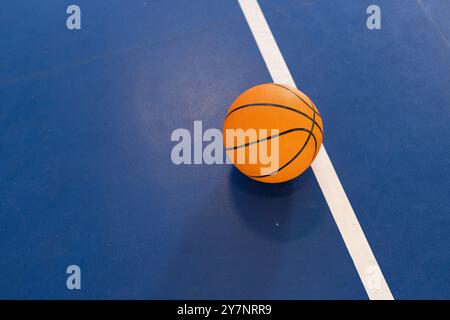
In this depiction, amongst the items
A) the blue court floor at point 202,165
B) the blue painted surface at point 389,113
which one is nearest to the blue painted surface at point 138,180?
the blue court floor at point 202,165

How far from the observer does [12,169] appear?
3896 millimetres

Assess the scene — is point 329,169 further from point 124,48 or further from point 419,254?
point 124,48

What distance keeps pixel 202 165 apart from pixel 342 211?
4.47ft

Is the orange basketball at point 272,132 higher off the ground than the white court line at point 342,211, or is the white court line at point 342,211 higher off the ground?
the orange basketball at point 272,132

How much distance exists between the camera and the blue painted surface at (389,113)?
3.54 metres

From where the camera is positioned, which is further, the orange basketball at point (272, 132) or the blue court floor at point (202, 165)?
the blue court floor at point (202, 165)

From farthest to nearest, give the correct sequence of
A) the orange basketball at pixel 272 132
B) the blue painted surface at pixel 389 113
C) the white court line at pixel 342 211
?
the blue painted surface at pixel 389 113
the white court line at pixel 342 211
the orange basketball at pixel 272 132

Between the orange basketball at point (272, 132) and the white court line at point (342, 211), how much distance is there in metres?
0.50

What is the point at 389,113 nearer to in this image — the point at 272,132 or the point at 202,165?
the point at 272,132

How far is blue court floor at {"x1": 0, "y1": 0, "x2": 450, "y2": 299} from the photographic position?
346 centimetres

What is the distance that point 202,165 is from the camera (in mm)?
3928

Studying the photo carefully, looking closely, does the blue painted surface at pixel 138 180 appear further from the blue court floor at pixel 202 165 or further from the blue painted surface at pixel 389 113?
the blue painted surface at pixel 389 113

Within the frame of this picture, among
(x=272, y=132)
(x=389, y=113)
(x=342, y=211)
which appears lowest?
(x=342, y=211)

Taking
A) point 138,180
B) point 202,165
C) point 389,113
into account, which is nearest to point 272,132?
point 202,165
